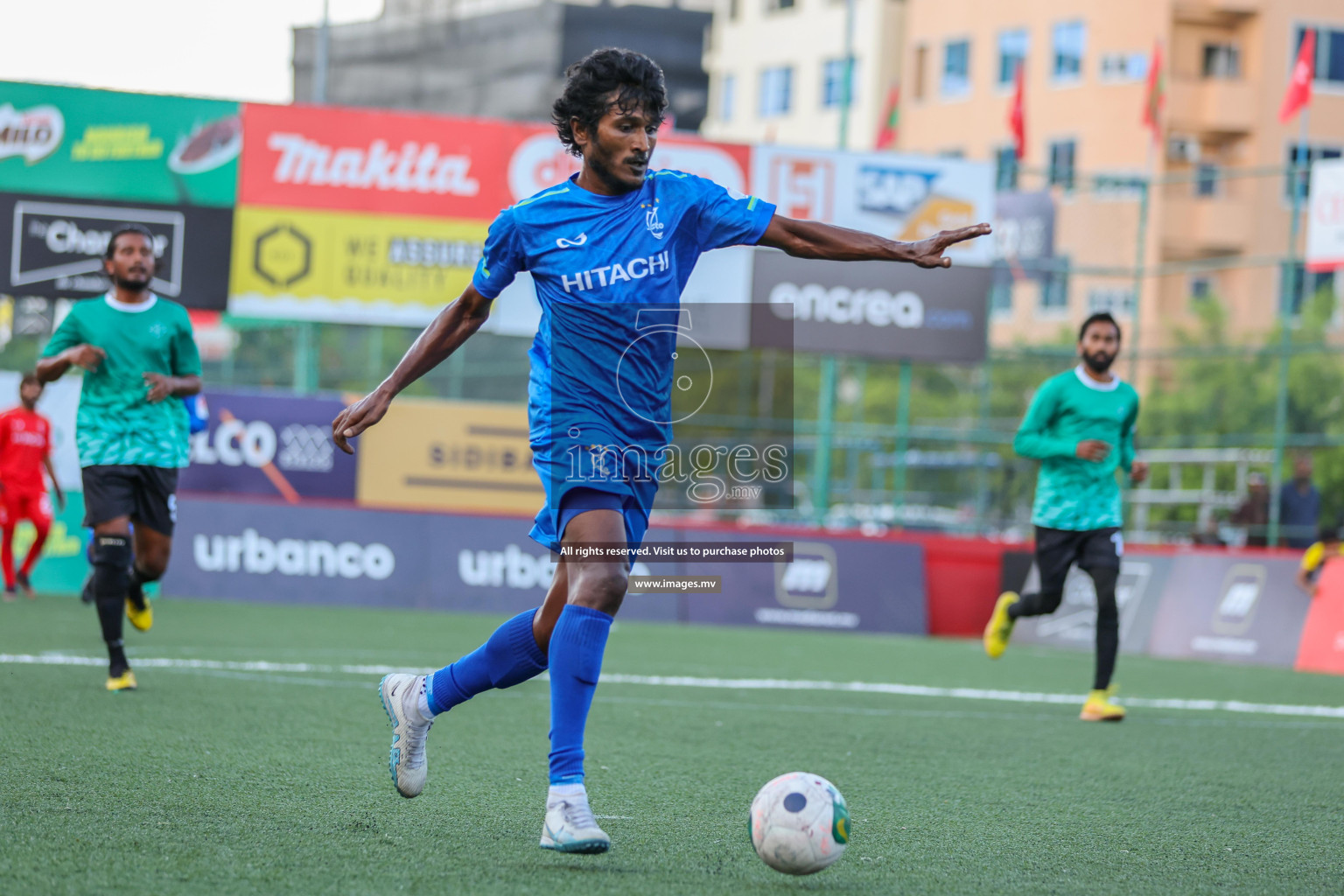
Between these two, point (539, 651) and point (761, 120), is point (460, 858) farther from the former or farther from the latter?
point (761, 120)

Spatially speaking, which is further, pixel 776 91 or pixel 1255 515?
pixel 776 91

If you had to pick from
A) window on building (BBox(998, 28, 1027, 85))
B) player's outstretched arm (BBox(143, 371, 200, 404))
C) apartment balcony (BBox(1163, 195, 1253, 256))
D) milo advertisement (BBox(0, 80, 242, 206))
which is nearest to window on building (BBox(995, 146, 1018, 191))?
milo advertisement (BBox(0, 80, 242, 206))

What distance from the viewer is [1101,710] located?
336 inches

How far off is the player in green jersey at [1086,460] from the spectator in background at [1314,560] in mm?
5780

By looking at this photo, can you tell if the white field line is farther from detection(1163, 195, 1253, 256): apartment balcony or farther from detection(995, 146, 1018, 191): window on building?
detection(1163, 195, 1253, 256): apartment balcony

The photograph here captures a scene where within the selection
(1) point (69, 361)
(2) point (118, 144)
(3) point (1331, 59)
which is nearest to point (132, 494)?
(1) point (69, 361)

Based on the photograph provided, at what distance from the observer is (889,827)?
16.2 feet

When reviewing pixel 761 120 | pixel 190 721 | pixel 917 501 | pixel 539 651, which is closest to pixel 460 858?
pixel 539 651

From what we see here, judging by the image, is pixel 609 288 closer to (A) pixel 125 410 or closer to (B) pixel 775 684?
(A) pixel 125 410

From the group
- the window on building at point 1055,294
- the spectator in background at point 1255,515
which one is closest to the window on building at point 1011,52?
the window on building at point 1055,294

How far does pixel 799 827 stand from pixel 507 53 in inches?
1103

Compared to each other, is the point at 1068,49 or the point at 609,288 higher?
the point at 1068,49

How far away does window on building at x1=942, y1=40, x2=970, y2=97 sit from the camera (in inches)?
1934

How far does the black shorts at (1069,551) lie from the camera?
8953 millimetres
